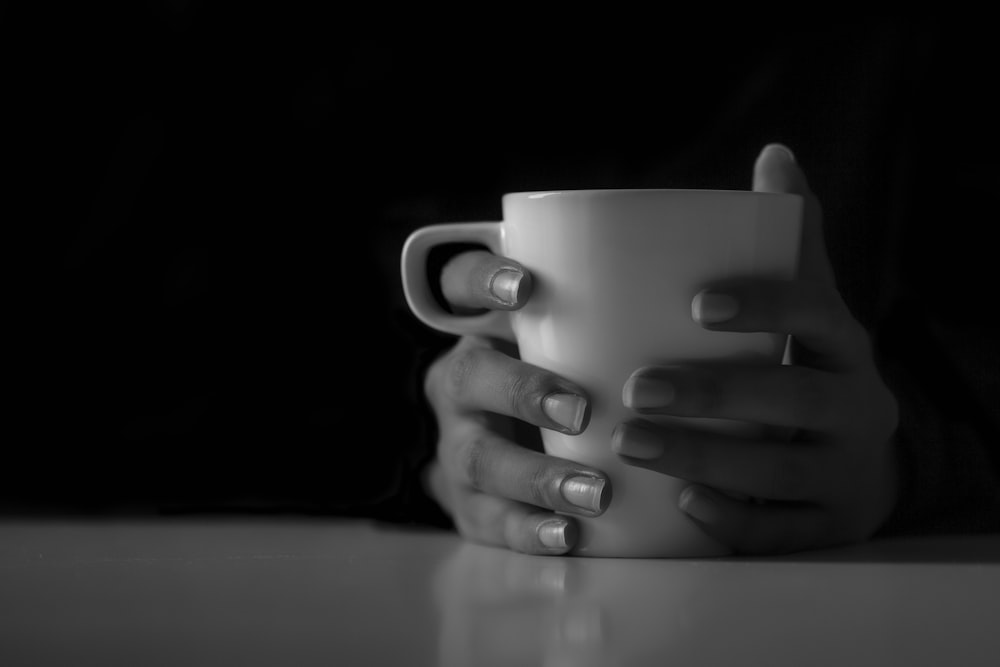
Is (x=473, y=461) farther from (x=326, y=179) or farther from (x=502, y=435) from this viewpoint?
(x=326, y=179)

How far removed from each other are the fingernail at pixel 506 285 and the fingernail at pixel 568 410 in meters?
0.06

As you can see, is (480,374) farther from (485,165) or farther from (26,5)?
(26,5)

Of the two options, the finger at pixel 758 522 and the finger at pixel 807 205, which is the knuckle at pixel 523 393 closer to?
the finger at pixel 758 522

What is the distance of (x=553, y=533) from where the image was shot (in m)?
0.58

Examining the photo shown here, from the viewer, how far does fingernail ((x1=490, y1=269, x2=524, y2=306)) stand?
0.56 meters

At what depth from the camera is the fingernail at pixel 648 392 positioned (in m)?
0.52

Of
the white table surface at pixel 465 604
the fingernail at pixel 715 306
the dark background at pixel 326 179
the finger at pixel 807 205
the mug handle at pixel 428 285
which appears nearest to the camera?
the white table surface at pixel 465 604

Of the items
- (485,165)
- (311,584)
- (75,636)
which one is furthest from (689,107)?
(75,636)

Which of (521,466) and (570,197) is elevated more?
(570,197)

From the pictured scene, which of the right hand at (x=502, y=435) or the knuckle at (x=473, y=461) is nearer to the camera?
the right hand at (x=502, y=435)

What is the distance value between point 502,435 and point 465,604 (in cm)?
29

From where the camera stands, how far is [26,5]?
3.85ft

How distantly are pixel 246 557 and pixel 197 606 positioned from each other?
143mm

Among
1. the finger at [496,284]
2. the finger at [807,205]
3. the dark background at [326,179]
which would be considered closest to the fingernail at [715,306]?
the finger at [496,284]
